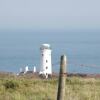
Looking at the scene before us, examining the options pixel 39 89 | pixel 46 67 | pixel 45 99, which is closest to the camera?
pixel 45 99

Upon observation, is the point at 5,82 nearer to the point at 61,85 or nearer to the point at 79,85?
the point at 79,85

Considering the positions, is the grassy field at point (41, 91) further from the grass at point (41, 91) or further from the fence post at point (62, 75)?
the fence post at point (62, 75)

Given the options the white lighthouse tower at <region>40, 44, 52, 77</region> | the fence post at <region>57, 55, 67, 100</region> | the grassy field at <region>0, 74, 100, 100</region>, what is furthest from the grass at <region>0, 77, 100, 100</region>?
the white lighthouse tower at <region>40, 44, 52, 77</region>

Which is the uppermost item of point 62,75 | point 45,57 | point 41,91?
point 45,57

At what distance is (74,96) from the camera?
1247cm

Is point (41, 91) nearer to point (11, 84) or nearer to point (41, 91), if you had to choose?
point (41, 91)

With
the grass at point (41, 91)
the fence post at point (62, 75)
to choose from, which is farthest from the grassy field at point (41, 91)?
the fence post at point (62, 75)

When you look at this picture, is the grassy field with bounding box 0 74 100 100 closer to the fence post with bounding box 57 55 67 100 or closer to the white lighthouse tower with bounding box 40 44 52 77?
the fence post with bounding box 57 55 67 100

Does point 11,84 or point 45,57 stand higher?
point 45,57

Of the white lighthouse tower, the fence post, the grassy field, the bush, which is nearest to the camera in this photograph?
the fence post

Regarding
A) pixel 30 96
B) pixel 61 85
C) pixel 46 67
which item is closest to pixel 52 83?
pixel 30 96

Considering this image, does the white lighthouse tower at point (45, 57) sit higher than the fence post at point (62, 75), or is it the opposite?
the white lighthouse tower at point (45, 57)

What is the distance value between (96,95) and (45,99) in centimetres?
117

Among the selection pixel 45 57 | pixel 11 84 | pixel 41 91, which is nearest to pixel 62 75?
pixel 41 91
